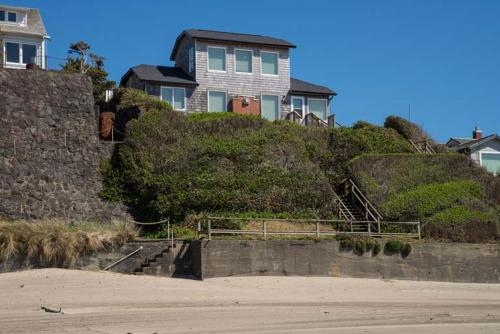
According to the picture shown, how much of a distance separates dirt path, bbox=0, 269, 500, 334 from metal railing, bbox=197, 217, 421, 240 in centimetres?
241

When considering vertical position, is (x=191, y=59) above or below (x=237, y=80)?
above

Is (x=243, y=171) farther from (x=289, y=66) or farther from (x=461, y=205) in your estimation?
(x=289, y=66)

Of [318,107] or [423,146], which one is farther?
[318,107]

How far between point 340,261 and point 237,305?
9.11m

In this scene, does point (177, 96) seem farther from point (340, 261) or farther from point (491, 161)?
point (491, 161)

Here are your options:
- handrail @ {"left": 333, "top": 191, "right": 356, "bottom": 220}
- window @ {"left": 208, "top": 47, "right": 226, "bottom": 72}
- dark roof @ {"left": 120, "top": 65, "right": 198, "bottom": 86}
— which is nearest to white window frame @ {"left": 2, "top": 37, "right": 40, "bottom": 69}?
dark roof @ {"left": 120, "top": 65, "right": 198, "bottom": 86}

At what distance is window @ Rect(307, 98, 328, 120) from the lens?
4947cm

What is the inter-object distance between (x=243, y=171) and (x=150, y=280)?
10173 mm

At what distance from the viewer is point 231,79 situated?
4684 centimetres

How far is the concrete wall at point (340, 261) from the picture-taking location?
28391 millimetres

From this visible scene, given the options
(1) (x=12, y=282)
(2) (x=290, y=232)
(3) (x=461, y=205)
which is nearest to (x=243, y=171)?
(2) (x=290, y=232)

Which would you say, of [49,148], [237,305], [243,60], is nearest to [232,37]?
[243,60]

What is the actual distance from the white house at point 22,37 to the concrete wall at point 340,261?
81.3 feet

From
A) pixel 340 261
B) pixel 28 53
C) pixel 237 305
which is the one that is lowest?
pixel 237 305
